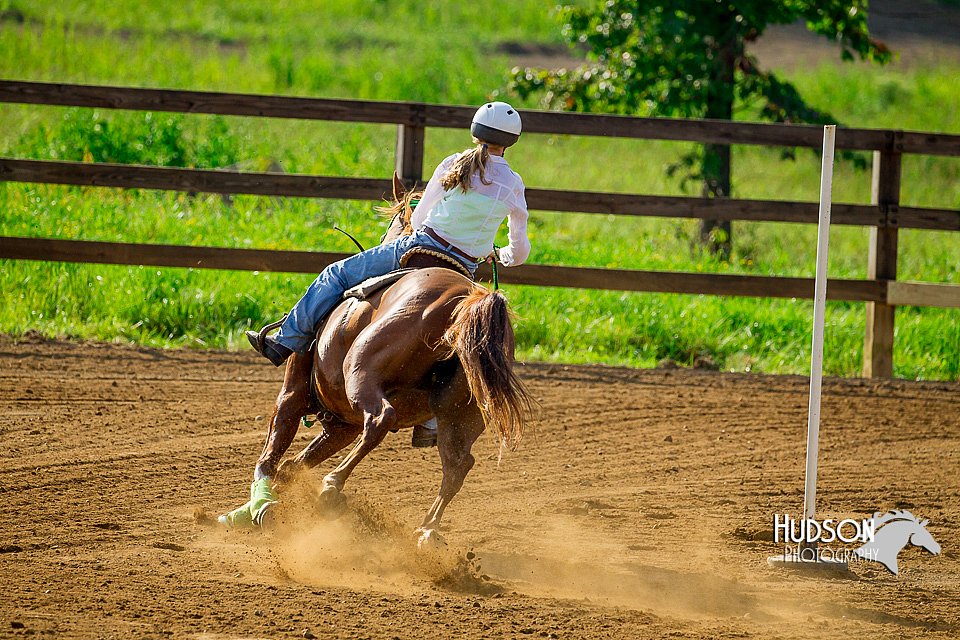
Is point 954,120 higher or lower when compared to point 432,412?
Answer: higher

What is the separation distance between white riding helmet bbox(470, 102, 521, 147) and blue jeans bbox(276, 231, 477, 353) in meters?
0.54

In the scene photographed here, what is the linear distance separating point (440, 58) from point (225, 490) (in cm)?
1912

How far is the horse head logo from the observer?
5.08m

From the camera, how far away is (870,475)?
21.0ft

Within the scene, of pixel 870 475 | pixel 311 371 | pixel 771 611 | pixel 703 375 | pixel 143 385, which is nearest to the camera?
pixel 771 611

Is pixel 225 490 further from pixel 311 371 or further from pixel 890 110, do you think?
pixel 890 110

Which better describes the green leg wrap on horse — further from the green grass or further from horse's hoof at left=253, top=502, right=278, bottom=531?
the green grass

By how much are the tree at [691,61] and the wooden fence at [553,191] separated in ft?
7.69

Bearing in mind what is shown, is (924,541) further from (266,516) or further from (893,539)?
(266,516)

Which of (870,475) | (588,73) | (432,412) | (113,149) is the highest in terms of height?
(588,73)

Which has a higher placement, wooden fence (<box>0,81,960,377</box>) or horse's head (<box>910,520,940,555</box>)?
wooden fence (<box>0,81,960,377</box>)

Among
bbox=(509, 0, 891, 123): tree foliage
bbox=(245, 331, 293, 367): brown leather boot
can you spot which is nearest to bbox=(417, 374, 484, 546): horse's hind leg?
bbox=(245, 331, 293, 367): brown leather boot

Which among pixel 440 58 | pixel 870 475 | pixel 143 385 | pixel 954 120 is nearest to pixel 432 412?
pixel 870 475

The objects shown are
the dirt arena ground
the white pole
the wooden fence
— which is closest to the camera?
the dirt arena ground
